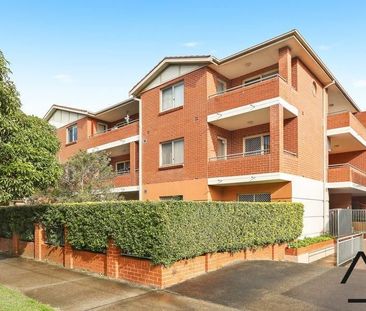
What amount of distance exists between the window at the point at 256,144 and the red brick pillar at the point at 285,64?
10.6 feet

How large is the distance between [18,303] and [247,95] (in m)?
13.0

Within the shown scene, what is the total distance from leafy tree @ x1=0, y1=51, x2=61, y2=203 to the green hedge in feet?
4.89

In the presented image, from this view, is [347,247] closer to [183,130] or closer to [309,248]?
[309,248]

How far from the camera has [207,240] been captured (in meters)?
10.6

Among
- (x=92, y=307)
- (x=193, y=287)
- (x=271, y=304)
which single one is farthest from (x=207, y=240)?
(x=92, y=307)

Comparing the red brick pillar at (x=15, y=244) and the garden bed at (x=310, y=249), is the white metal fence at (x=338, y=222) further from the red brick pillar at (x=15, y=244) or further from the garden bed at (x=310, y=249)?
the red brick pillar at (x=15, y=244)

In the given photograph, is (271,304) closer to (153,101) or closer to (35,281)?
(35,281)

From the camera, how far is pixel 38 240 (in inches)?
583

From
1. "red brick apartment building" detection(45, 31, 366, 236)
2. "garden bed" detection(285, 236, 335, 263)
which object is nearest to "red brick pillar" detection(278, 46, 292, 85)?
"red brick apartment building" detection(45, 31, 366, 236)

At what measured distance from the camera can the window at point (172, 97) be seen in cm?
2065

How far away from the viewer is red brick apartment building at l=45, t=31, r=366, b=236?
16.8m

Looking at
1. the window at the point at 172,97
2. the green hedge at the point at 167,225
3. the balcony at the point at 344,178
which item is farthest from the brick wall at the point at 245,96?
the balcony at the point at 344,178

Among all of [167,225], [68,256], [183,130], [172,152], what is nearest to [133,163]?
[172,152]

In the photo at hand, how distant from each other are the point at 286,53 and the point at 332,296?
11.8 m
